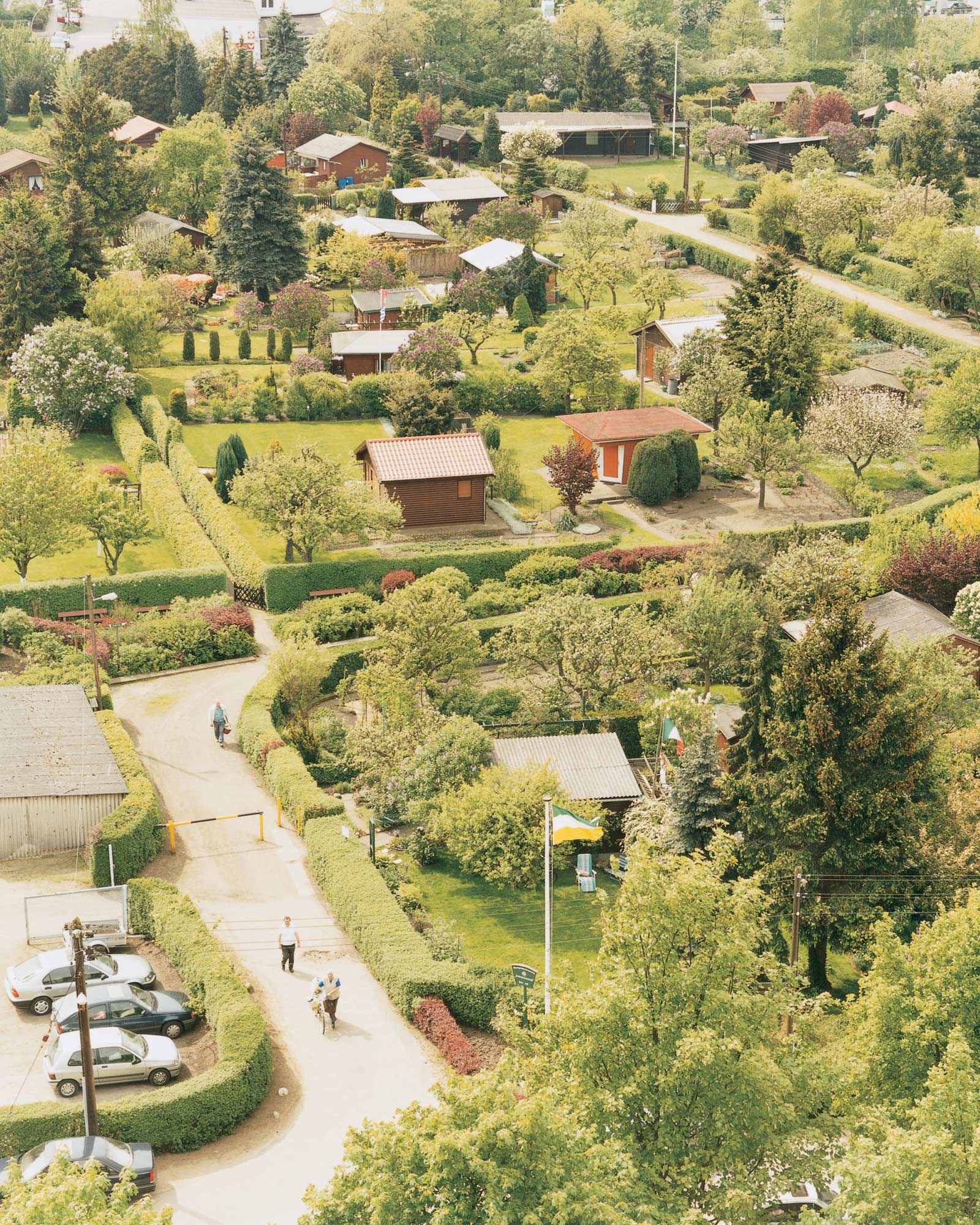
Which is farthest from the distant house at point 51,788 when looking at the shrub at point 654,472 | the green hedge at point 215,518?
the shrub at point 654,472

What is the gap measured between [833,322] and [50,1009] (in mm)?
56699

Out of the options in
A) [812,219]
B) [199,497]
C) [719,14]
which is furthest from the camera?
[719,14]

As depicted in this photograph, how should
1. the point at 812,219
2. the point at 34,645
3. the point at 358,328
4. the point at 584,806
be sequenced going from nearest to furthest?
the point at 584,806 < the point at 34,645 < the point at 358,328 < the point at 812,219

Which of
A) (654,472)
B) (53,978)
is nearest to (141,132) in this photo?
(654,472)

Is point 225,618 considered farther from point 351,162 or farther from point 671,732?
point 351,162

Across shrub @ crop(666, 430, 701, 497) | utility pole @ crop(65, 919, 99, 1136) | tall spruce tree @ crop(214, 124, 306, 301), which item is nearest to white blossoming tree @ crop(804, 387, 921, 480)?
shrub @ crop(666, 430, 701, 497)

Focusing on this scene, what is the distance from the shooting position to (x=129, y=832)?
37250mm

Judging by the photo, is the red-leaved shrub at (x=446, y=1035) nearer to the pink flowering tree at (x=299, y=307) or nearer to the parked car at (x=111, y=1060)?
the parked car at (x=111, y=1060)

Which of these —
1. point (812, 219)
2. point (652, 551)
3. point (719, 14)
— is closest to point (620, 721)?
point (652, 551)

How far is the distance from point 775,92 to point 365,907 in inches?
4678

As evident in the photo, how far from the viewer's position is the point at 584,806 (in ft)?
127

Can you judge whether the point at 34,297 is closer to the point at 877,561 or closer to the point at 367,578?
the point at 367,578

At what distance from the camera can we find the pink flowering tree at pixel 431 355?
70.4m

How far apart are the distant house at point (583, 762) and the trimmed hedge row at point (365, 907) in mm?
4999
